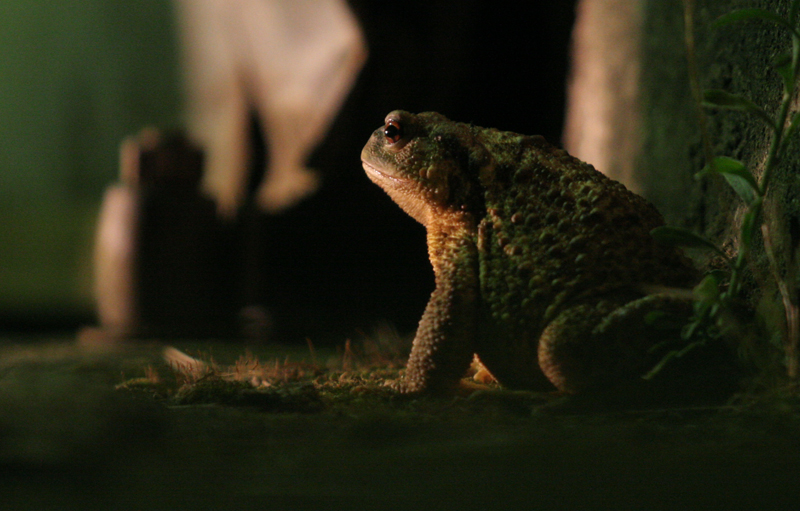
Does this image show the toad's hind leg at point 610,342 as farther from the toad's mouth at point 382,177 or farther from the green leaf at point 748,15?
the toad's mouth at point 382,177

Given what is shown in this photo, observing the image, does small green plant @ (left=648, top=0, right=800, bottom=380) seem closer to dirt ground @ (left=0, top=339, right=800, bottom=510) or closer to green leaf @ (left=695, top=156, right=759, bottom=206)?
green leaf @ (left=695, top=156, right=759, bottom=206)

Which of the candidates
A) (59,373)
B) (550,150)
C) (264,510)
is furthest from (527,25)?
(264,510)

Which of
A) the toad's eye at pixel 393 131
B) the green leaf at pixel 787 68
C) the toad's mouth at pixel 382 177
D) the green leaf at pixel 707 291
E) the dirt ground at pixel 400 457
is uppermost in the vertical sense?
the green leaf at pixel 787 68

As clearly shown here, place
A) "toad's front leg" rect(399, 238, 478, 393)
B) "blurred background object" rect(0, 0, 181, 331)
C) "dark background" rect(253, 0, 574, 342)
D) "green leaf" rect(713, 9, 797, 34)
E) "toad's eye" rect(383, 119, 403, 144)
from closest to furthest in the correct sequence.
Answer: "green leaf" rect(713, 9, 797, 34)
"toad's front leg" rect(399, 238, 478, 393)
"toad's eye" rect(383, 119, 403, 144)
"dark background" rect(253, 0, 574, 342)
"blurred background object" rect(0, 0, 181, 331)

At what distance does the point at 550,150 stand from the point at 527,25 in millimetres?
2717

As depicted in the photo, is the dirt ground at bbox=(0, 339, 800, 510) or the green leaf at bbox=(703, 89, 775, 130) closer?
the dirt ground at bbox=(0, 339, 800, 510)

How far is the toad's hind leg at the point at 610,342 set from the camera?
5.53 ft

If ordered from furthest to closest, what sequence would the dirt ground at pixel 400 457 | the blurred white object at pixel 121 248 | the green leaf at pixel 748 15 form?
the blurred white object at pixel 121 248 → the green leaf at pixel 748 15 → the dirt ground at pixel 400 457

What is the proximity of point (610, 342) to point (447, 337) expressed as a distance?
0.50 m

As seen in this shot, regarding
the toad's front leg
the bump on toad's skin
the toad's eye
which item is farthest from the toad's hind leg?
the toad's eye

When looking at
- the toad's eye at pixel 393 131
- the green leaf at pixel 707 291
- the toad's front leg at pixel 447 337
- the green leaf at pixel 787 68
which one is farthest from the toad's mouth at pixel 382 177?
the green leaf at pixel 787 68

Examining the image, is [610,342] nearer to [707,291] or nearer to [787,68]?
[707,291]

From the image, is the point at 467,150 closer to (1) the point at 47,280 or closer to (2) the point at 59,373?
(2) the point at 59,373

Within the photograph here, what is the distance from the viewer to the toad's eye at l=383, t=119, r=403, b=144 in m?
2.27
